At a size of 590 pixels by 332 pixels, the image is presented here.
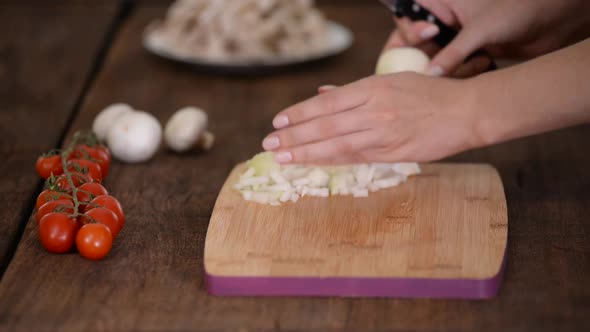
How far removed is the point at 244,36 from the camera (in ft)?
7.50

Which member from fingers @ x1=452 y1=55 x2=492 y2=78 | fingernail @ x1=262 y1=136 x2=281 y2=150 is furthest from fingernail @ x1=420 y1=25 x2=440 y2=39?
fingernail @ x1=262 y1=136 x2=281 y2=150

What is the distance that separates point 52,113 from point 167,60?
0.50m

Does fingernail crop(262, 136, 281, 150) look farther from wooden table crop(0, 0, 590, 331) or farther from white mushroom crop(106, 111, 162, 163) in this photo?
white mushroom crop(106, 111, 162, 163)

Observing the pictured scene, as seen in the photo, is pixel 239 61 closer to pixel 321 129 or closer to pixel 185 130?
pixel 185 130

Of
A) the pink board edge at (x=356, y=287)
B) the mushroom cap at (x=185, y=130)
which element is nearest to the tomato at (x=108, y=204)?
the pink board edge at (x=356, y=287)

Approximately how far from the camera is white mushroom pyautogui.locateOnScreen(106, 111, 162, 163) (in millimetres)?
1790

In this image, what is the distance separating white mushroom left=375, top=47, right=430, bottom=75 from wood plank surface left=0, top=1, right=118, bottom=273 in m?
0.80

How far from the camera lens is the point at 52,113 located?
2.10 meters

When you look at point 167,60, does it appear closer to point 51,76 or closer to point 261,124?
point 51,76

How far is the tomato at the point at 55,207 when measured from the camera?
1.42m

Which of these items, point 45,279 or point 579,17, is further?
point 579,17

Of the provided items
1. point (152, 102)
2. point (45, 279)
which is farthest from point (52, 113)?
point (45, 279)

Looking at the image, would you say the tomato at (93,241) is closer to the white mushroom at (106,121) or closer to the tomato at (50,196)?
the tomato at (50,196)

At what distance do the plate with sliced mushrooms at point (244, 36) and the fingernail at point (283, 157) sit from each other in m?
0.82
